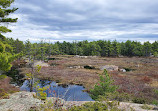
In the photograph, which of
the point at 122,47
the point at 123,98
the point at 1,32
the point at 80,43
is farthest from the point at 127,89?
the point at 80,43

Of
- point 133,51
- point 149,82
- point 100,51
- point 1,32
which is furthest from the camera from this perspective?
point 100,51

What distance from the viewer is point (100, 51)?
81938 mm

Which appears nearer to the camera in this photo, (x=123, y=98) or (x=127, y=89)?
(x=123, y=98)

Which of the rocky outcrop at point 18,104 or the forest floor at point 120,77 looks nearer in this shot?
the rocky outcrop at point 18,104

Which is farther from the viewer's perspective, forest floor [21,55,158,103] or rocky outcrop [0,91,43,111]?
forest floor [21,55,158,103]

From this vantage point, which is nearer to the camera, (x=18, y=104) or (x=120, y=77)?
(x=18, y=104)

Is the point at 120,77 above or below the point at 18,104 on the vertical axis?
below

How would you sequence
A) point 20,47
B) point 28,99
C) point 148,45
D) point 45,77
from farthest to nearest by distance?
point 148,45, point 20,47, point 45,77, point 28,99

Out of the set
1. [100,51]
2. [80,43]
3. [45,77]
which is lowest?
[45,77]

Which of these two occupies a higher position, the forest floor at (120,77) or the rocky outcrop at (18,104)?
the rocky outcrop at (18,104)

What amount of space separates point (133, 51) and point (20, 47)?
62707mm

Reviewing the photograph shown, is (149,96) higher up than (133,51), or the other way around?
(133,51)

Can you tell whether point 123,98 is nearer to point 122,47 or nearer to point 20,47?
point 20,47

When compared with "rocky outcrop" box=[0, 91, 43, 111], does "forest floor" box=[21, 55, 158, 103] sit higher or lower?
lower
